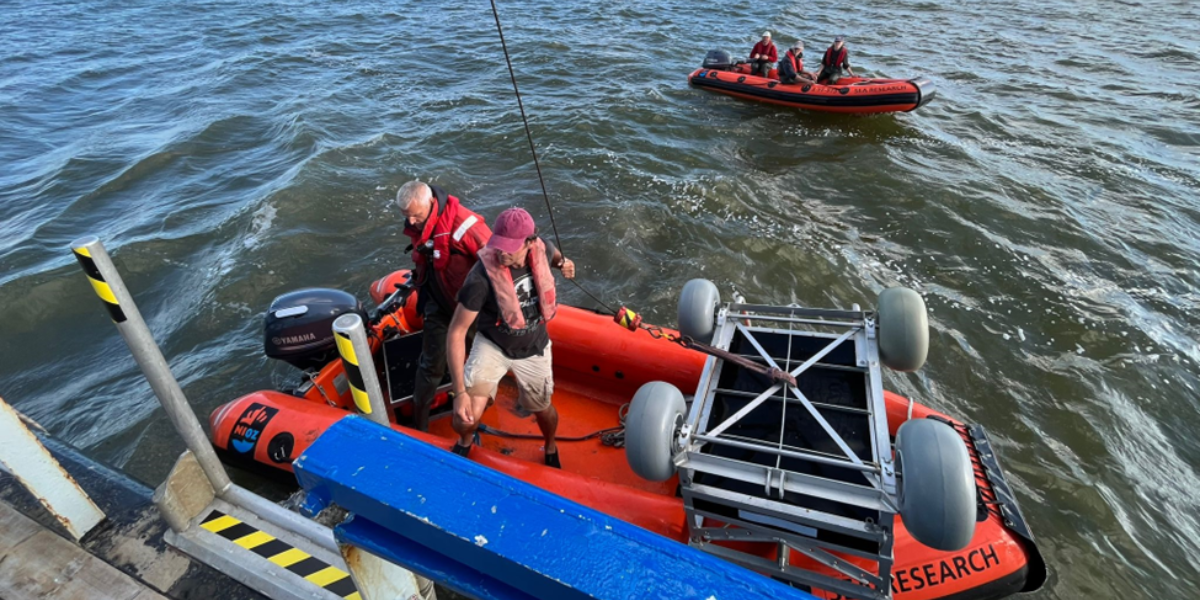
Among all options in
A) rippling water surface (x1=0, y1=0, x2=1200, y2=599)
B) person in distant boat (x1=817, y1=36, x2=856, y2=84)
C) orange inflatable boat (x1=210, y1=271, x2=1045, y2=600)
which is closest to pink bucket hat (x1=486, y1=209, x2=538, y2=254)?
orange inflatable boat (x1=210, y1=271, x2=1045, y2=600)

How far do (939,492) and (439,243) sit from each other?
255cm

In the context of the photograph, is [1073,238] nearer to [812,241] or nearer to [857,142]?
[812,241]

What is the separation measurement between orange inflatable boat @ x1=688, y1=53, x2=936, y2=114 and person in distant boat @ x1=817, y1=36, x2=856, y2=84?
14 centimetres

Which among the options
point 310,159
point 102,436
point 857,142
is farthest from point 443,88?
point 102,436

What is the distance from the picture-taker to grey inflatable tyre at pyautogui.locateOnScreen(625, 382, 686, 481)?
7.63 ft

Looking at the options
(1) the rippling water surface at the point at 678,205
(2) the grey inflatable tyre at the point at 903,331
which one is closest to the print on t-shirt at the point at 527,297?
(2) the grey inflatable tyre at the point at 903,331

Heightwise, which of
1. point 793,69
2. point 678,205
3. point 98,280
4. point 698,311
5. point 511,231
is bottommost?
point 678,205

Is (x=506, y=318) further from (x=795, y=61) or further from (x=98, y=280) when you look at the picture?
(x=795, y=61)

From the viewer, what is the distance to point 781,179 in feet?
27.8

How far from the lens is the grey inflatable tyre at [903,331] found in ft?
9.28

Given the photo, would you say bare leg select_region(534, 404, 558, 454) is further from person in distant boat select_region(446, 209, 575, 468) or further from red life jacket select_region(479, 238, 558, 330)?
red life jacket select_region(479, 238, 558, 330)

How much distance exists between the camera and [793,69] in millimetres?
10352

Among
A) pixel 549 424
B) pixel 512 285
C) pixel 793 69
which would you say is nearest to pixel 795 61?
pixel 793 69

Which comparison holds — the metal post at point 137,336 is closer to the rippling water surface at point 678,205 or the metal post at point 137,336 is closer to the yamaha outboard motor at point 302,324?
the yamaha outboard motor at point 302,324
